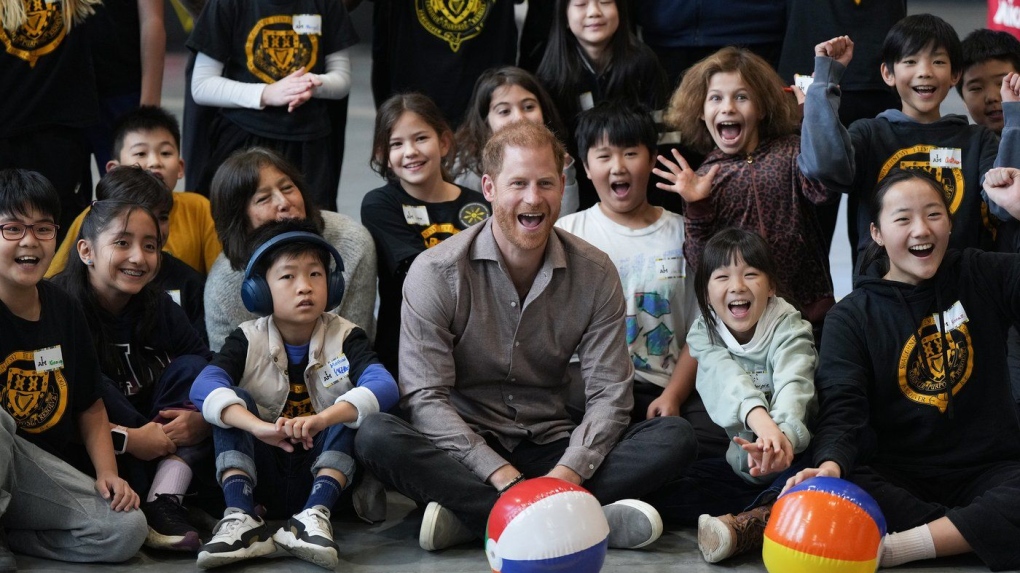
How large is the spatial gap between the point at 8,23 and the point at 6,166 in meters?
0.53

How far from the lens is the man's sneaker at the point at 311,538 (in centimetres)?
308

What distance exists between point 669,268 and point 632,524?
111cm

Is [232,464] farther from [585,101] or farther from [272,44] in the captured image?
[585,101]

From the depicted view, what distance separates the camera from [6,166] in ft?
14.4

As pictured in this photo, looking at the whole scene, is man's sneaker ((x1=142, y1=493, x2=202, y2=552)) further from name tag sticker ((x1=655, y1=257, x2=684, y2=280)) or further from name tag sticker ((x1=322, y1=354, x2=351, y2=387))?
name tag sticker ((x1=655, y1=257, x2=684, y2=280))

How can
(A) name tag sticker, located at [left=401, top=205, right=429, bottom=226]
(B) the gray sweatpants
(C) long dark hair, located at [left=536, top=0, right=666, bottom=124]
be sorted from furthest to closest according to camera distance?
(C) long dark hair, located at [left=536, top=0, right=666, bottom=124] < (A) name tag sticker, located at [left=401, top=205, right=429, bottom=226] < (B) the gray sweatpants

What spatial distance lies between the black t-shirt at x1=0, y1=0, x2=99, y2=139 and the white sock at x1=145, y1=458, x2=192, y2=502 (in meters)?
1.68

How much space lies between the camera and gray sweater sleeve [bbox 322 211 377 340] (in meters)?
4.06

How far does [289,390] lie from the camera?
3531 millimetres

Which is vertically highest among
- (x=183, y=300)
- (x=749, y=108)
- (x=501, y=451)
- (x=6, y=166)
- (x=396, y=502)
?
(x=749, y=108)

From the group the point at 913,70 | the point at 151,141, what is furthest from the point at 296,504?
the point at 913,70

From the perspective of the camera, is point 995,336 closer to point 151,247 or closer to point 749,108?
point 749,108

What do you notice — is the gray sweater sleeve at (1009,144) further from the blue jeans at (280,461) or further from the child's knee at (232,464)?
the child's knee at (232,464)

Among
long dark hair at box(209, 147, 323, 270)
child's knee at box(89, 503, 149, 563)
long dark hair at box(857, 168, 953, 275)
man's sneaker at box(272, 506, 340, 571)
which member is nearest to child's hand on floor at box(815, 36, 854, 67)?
long dark hair at box(857, 168, 953, 275)
